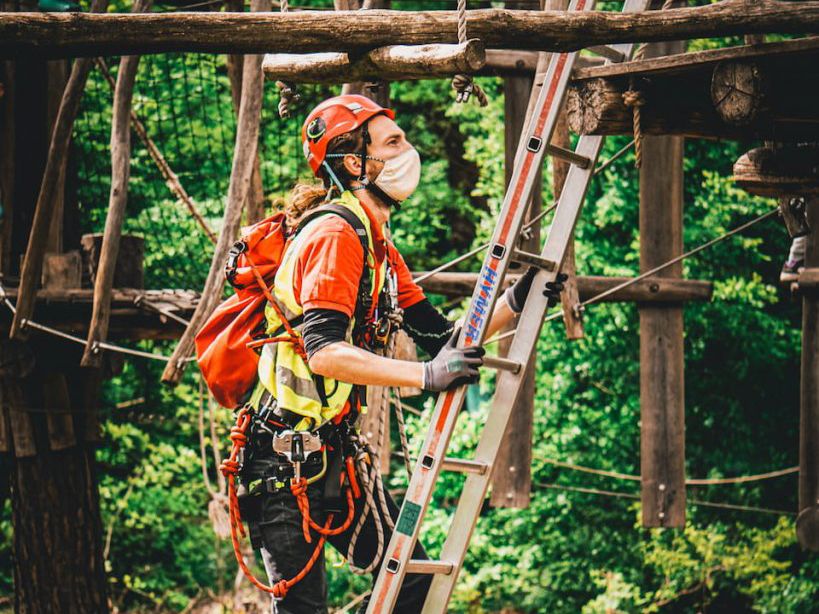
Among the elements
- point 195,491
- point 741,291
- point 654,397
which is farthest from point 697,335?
point 195,491

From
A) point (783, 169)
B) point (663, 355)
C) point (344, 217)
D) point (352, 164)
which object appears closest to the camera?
point (344, 217)

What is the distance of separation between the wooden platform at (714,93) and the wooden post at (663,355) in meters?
3.22

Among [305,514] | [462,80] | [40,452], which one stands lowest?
[305,514]

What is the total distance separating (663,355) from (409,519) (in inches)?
168

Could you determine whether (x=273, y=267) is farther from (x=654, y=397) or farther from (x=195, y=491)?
(x=195, y=491)

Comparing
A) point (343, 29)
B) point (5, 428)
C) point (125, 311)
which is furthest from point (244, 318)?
point (5, 428)

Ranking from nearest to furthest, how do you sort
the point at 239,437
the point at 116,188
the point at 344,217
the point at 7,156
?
the point at 344,217 → the point at 239,437 → the point at 116,188 → the point at 7,156

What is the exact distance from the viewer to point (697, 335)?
1185 cm

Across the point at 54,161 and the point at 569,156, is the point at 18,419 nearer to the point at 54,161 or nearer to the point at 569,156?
the point at 54,161

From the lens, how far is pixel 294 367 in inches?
142

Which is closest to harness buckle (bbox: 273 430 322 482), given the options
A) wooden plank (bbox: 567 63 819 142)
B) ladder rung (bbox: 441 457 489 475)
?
ladder rung (bbox: 441 457 489 475)

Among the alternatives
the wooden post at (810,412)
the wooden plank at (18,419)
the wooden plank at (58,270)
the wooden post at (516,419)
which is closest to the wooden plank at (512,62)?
the wooden post at (516,419)

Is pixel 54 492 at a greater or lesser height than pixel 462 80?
lesser

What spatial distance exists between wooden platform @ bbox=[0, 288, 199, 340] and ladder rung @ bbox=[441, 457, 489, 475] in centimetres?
377
